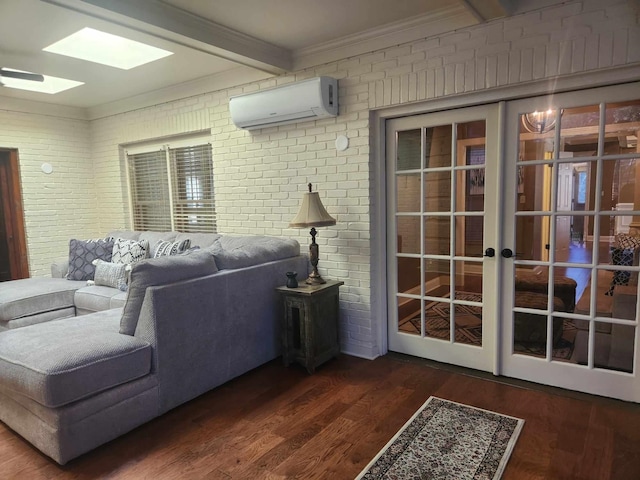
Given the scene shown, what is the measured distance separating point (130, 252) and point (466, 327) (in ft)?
10.5

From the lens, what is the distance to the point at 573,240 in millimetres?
2607

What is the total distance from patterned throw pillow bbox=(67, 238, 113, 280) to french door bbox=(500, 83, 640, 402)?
3845 mm

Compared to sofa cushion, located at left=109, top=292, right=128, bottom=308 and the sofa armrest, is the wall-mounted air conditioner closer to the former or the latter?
sofa cushion, located at left=109, top=292, right=128, bottom=308

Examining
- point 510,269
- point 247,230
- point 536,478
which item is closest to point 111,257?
point 247,230

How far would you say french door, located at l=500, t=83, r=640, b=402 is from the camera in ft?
8.05

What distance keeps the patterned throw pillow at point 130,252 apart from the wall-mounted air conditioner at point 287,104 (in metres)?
1.56

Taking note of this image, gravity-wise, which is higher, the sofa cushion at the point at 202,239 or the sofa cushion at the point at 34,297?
the sofa cushion at the point at 202,239

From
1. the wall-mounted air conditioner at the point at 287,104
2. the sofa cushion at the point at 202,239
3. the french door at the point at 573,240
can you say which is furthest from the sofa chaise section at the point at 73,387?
the french door at the point at 573,240

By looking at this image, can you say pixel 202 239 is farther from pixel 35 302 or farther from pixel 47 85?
pixel 47 85

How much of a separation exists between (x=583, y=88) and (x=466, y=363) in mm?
1968

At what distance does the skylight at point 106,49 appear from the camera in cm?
324

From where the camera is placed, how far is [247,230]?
4047 millimetres

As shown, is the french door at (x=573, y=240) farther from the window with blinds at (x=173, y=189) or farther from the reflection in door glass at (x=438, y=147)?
the window with blinds at (x=173, y=189)

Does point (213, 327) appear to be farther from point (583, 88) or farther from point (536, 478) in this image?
point (583, 88)
